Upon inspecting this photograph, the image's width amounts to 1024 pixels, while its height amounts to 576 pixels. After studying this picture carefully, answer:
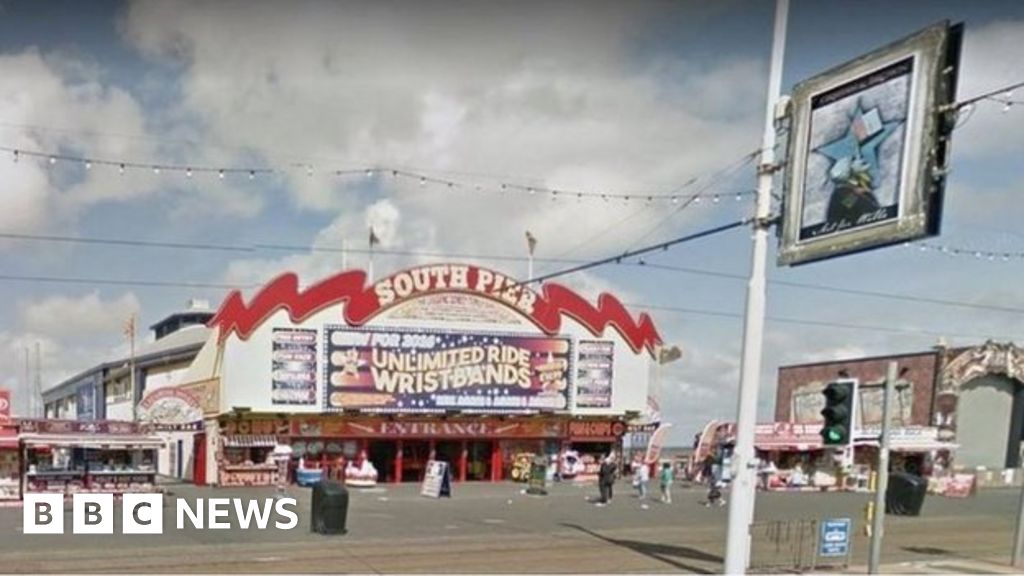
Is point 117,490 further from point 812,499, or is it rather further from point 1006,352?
point 1006,352

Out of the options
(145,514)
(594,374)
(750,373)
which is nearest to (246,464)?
(145,514)

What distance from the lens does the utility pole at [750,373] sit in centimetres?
A: 1072

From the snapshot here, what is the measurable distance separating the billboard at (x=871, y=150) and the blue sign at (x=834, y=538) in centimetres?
443

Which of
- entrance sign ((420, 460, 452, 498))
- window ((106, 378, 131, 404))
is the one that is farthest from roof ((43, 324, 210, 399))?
entrance sign ((420, 460, 452, 498))

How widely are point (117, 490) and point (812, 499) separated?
74.9ft

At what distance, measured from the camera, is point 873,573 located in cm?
1188

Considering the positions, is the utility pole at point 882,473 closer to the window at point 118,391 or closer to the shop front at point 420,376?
the shop front at point 420,376

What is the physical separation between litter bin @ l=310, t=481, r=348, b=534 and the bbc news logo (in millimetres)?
1548

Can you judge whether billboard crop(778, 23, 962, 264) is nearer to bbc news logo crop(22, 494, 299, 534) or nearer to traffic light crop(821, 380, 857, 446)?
traffic light crop(821, 380, 857, 446)

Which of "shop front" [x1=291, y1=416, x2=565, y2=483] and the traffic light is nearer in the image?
the traffic light

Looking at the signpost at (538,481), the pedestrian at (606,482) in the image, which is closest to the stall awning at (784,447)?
the signpost at (538,481)

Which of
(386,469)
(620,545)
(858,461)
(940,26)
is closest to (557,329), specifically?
(386,469)

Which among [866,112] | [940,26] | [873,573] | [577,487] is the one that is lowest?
[577,487]

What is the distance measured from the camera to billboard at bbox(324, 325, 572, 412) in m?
31.3
